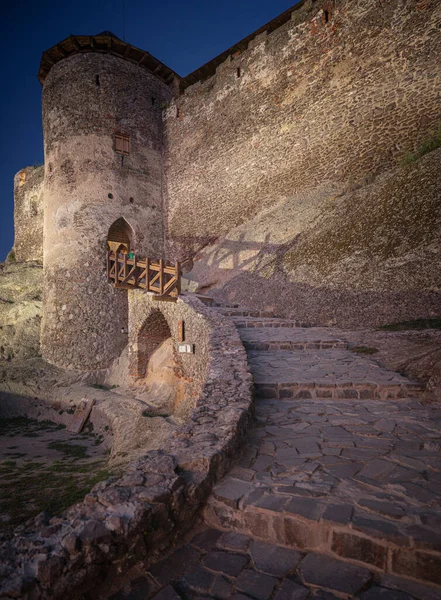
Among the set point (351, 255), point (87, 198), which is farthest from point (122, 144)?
point (351, 255)

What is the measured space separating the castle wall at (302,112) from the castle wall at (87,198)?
8.04 feet

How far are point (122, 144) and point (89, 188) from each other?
2634 mm

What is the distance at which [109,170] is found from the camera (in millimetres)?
14977

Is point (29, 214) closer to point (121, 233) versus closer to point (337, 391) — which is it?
point (121, 233)

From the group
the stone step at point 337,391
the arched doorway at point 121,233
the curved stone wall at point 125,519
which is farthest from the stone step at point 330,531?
the arched doorway at point 121,233

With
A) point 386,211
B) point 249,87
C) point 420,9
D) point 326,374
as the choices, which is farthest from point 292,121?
point 326,374

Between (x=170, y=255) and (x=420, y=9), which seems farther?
(x=170, y=255)

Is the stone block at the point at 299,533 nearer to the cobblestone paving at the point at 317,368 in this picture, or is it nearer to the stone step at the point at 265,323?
the cobblestone paving at the point at 317,368

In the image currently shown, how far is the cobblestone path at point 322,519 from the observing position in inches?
71.0

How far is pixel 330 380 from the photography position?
4.60 meters

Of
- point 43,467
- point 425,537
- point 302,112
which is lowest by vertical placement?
point 43,467

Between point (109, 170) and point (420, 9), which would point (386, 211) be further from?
point (109, 170)

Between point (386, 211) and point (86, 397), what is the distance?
439 inches

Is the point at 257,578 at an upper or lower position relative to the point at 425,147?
lower
